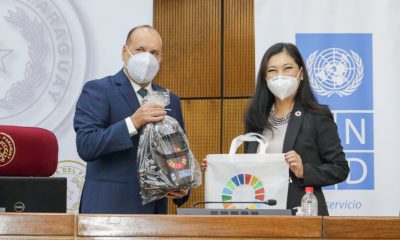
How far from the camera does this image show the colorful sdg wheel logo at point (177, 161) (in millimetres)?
2633

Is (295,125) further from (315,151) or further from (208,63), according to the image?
(208,63)

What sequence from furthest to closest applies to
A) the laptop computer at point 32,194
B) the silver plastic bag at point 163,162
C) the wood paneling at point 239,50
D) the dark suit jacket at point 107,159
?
the wood paneling at point 239,50 → the dark suit jacket at point 107,159 → the silver plastic bag at point 163,162 → the laptop computer at point 32,194

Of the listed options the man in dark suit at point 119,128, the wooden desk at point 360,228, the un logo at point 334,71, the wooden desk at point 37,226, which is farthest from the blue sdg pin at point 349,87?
the wooden desk at point 37,226

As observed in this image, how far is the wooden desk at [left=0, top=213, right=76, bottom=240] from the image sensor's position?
1926 millimetres

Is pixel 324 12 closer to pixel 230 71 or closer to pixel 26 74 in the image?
pixel 230 71

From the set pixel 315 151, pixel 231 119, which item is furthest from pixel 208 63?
pixel 315 151

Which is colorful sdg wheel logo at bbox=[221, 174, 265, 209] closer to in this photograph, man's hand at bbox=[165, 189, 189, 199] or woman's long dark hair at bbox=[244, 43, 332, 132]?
man's hand at bbox=[165, 189, 189, 199]

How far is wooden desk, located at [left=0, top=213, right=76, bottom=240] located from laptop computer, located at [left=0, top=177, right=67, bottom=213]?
0.46 metres

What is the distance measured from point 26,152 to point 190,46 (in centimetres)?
196

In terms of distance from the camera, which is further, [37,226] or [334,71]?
[334,71]

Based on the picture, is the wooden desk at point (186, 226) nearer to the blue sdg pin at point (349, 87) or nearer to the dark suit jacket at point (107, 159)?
the dark suit jacket at point (107, 159)

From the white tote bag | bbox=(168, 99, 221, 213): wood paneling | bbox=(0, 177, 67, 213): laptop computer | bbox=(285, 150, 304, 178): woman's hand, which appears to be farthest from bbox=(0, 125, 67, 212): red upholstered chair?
bbox=(168, 99, 221, 213): wood paneling

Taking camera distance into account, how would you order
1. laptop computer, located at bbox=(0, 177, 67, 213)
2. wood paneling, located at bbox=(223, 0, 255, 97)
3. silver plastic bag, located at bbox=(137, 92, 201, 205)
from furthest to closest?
wood paneling, located at bbox=(223, 0, 255, 97)
silver plastic bag, located at bbox=(137, 92, 201, 205)
laptop computer, located at bbox=(0, 177, 67, 213)

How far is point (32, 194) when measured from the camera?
2420 millimetres
